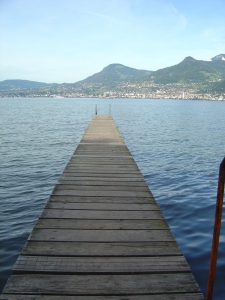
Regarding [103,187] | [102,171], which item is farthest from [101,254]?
[102,171]

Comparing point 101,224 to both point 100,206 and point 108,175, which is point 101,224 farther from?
point 108,175

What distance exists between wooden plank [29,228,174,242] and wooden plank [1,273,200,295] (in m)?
0.82

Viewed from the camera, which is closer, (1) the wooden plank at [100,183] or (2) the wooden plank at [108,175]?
(1) the wooden plank at [100,183]

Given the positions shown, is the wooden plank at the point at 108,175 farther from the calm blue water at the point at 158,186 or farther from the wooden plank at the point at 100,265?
the wooden plank at the point at 100,265

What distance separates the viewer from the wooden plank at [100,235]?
13.1 ft

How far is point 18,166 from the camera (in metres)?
13.4

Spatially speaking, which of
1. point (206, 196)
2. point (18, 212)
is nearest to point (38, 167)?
point (18, 212)

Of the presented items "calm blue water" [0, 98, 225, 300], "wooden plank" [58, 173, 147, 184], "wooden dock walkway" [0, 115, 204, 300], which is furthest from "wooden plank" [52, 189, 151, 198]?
"calm blue water" [0, 98, 225, 300]

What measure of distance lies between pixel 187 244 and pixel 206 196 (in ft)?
12.3

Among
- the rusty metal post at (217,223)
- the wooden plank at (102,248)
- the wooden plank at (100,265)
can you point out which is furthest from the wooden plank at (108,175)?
the rusty metal post at (217,223)

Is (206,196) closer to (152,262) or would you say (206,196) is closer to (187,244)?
(187,244)

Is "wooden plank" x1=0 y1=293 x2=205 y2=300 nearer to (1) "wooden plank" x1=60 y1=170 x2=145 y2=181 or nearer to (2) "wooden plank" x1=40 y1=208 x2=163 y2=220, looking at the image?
(2) "wooden plank" x1=40 y1=208 x2=163 y2=220

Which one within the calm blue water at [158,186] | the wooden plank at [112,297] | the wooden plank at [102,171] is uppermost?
the wooden plank at [112,297]

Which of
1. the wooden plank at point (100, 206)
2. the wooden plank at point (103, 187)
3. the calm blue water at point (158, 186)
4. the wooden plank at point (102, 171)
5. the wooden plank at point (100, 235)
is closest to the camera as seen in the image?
the wooden plank at point (100, 235)
